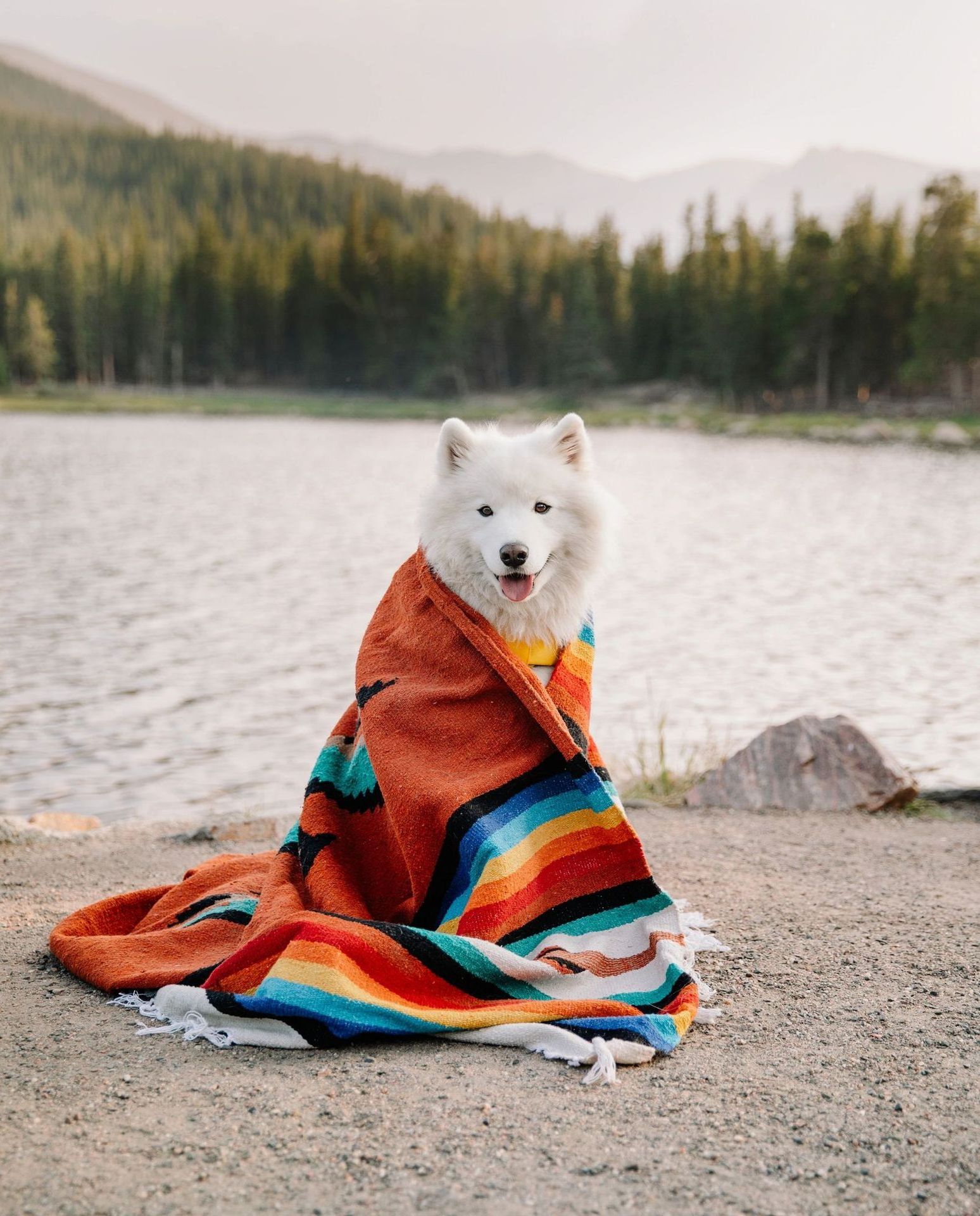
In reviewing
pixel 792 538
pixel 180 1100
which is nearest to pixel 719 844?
pixel 180 1100

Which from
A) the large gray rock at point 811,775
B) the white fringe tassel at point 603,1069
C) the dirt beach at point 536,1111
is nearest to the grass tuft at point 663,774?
the large gray rock at point 811,775

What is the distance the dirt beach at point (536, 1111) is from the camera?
284 centimetres

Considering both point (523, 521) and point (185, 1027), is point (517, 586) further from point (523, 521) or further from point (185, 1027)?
point (185, 1027)

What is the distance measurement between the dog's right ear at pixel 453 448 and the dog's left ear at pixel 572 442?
33 centimetres

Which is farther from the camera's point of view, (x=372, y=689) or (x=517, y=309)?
(x=517, y=309)

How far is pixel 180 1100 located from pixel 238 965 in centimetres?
62

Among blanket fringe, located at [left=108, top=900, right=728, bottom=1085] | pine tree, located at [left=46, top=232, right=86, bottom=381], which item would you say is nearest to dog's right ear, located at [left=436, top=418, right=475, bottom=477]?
blanket fringe, located at [left=108, top=900, right=728, bottom=1085]

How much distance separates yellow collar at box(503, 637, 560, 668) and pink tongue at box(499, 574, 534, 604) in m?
0.27

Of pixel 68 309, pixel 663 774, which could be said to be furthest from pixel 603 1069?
pixel 68 309

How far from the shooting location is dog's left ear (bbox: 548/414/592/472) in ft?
14.1

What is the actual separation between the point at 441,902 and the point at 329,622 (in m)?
10.6

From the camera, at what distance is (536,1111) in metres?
3.24

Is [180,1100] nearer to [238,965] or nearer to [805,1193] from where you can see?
[238,965]

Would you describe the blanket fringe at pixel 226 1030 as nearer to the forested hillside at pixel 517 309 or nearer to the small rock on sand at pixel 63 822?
the small rock on sand at pixel 63 822
